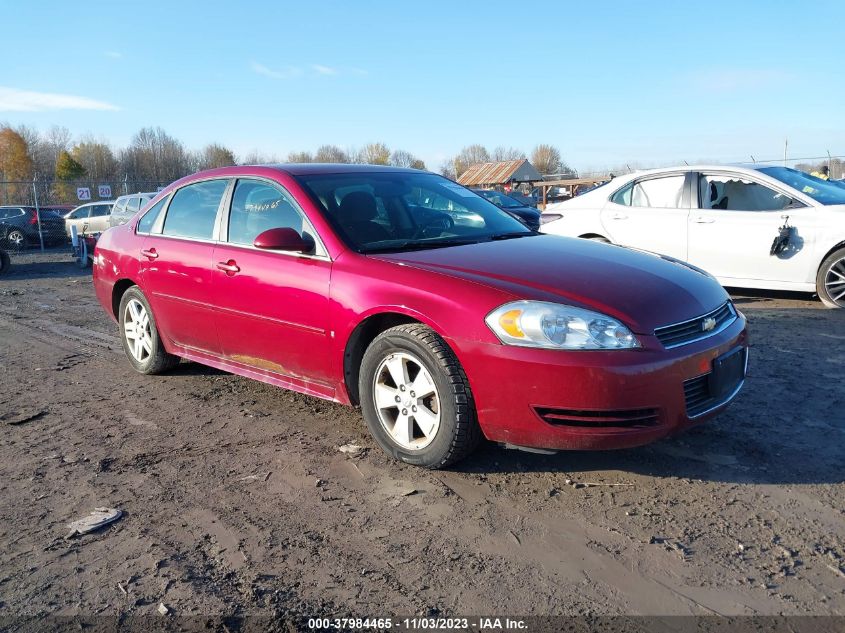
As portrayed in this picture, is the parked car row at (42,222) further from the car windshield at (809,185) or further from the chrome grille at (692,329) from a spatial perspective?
the chrome grille at (692,329)

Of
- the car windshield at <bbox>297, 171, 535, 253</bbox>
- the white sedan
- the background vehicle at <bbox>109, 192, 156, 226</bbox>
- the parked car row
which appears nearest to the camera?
the car windshield at <bbox>297, 171, 535, 253</bbox>

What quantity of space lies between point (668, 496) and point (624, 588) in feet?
2.79

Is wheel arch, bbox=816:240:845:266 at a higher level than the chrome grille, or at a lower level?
lower

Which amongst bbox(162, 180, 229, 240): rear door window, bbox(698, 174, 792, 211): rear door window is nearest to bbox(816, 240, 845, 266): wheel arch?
bbox(698, 174, 792, 211): rear door window

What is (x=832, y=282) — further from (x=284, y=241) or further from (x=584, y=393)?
(x=284, y=241)

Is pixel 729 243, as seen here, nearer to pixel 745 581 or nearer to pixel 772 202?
pixel 772 202

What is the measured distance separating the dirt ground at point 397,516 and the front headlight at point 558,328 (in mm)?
727

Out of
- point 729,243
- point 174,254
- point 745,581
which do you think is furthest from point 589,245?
point 729,243

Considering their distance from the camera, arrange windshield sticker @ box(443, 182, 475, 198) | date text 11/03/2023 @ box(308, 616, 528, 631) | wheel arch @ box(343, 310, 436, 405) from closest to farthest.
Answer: date text 11/03/2023 @ box(308, 616, 528, 631)
wheel arch @ box(343, 310, 436, 405)
windshield sticker @ box(443, 182, 475, 198)

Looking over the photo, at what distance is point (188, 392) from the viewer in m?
5.25

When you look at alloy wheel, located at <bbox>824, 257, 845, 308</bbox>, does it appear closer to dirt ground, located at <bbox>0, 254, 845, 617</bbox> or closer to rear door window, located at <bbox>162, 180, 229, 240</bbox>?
dirt ground, located at <bbox>0, 254, 845, 617</bbox>

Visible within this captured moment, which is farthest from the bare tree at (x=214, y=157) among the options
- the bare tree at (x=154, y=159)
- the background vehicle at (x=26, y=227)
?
the background vehicle at (x=26, y=227)

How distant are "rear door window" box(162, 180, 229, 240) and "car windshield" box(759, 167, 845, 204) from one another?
240 inches

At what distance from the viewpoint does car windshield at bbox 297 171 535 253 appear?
13.7ft
